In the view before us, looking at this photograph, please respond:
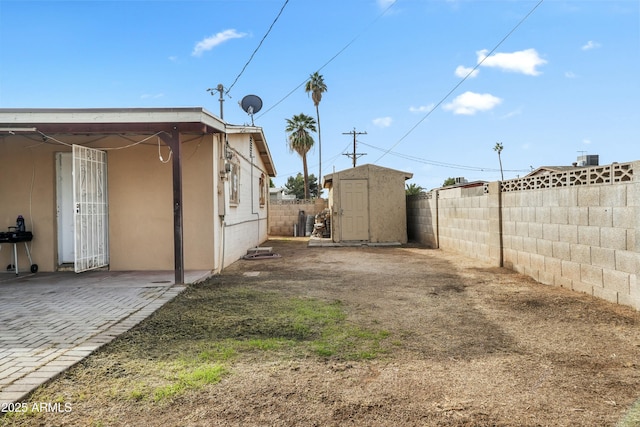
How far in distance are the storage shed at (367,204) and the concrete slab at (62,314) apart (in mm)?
7491

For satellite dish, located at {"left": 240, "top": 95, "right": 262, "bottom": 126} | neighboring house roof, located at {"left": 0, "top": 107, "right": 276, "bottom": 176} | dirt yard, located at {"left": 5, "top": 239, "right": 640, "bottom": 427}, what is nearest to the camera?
dirt yard, located at {"left": 5, "top": 239, "right": 640, "bottom": 427}

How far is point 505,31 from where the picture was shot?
10289 mm

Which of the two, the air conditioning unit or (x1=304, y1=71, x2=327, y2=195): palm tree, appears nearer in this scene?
the air conditioning unit

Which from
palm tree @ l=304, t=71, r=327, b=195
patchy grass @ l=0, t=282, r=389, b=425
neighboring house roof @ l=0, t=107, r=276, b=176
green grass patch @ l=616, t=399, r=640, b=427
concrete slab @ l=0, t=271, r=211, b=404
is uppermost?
palm tree @ l=304, t=71, r=327, b=195

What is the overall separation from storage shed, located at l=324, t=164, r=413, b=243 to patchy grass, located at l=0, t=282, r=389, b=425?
8.95 meters

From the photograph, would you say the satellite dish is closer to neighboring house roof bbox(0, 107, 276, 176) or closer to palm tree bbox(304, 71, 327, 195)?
neighboring house roof bbox(0, 107, 276, 176)

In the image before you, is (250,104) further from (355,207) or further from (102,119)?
(102,119)

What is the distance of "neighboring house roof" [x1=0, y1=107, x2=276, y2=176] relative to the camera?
251 inches

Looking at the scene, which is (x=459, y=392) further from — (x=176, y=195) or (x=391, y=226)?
(x=391, y=226)

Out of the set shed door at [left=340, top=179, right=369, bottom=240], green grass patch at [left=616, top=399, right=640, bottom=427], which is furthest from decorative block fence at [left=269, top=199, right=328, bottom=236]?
green grass patch at [left=616, top=399, right=640, bottom=427]

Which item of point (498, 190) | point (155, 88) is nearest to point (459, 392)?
point (498, 190)

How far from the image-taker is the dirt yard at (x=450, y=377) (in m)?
2.37

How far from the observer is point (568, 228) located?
5.99 metres

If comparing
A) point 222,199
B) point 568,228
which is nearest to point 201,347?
point 222,199
